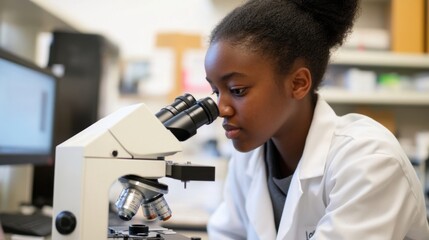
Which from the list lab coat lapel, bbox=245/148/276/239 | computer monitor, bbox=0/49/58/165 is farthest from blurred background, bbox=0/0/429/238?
lab coat lapel, bbox=245/148/276/239

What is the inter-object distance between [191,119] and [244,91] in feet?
0.58

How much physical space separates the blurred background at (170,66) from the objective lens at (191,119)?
95 centimetres

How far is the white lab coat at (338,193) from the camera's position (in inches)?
28.9

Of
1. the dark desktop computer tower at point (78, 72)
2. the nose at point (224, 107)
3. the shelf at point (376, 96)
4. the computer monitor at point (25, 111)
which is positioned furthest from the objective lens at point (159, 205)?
the shelf at point (376, 96)

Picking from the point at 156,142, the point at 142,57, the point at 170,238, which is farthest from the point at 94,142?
the point at 142,57

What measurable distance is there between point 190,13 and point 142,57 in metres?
0.38

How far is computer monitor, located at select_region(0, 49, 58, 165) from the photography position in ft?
3.93

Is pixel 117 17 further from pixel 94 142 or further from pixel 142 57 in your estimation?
pixel 94 142

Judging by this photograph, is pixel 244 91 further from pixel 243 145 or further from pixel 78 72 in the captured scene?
pixel 78 72

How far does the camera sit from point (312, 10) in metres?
0.92

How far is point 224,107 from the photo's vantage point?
845 millimetres

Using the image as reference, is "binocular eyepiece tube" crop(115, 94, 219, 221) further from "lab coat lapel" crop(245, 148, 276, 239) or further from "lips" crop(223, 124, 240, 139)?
"lab coat lapel" crop(245, 148, 276, 239)

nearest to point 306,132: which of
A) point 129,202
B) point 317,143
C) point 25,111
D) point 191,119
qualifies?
point 317,143

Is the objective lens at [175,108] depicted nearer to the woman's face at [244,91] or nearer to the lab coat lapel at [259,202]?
the woman's face at [244,91]
